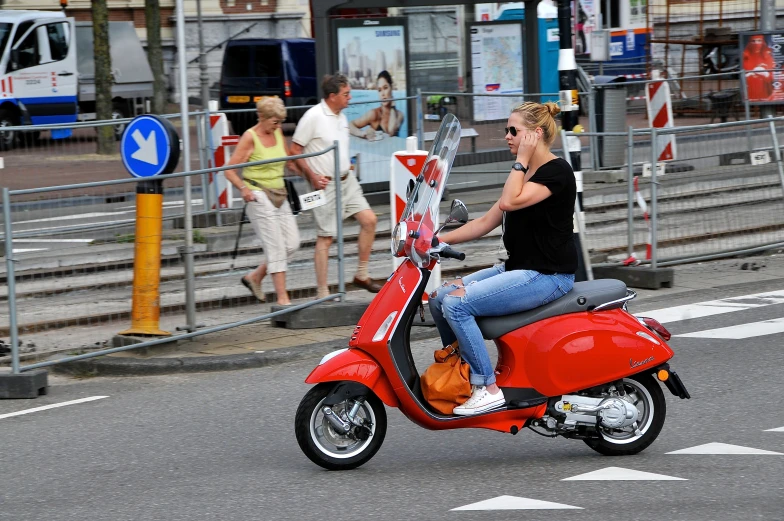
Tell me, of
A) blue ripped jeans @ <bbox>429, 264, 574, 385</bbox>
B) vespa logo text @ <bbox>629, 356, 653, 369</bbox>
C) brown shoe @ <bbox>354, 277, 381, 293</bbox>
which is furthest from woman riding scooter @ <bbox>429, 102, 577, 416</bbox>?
brown shoe @ <bbox>354, 277, 381, 293</bbox>

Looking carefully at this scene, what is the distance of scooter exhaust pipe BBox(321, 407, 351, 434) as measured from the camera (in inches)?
231

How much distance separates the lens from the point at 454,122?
19.9ft

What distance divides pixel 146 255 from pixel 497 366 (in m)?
3.32

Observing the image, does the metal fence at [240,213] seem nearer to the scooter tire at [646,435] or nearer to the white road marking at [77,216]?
the white road marking at [77,216]

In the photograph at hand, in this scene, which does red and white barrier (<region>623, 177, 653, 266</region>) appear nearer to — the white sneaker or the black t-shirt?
the black t-shirt

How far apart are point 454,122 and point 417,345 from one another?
10.7 ft

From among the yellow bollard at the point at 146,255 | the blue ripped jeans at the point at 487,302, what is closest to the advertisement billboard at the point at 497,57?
the yellow bollard at the point at 146,255

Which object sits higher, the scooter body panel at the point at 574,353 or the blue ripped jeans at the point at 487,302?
the blue ripped jeans at the point at 487,302

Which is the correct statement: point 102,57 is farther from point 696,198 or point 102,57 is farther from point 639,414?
point 639,414

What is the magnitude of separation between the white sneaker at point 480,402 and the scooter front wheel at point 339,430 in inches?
14.9

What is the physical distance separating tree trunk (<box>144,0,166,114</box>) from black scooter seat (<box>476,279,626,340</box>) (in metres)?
28.4

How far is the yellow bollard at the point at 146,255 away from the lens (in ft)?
28.2

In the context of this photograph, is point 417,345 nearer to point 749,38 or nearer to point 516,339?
point 516,339

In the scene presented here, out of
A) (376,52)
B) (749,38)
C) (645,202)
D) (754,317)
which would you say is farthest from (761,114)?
(754,317)
